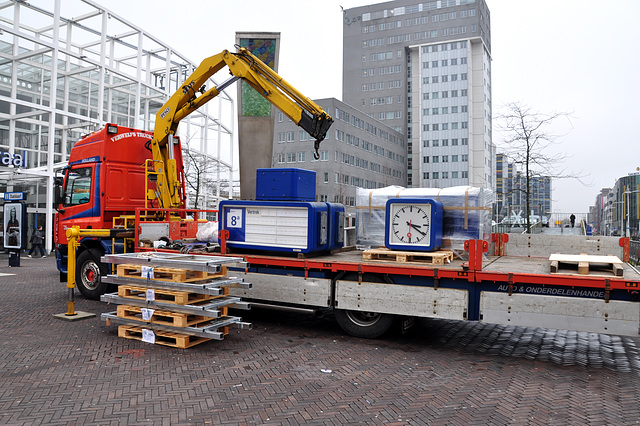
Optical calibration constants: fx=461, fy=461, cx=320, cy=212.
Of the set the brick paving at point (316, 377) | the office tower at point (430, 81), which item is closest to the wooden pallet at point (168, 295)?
the brick paving at point (316, 377)

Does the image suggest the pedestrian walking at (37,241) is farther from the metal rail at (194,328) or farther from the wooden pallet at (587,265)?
the wooden pallet at (587,265)

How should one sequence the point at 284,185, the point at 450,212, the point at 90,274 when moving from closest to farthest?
the point at 450,212, the point at 284,185, the point at 90,274

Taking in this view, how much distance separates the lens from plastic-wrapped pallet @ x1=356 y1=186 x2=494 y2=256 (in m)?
8.45

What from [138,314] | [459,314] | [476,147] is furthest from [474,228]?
[476,147]

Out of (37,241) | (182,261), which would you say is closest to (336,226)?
(182,261)

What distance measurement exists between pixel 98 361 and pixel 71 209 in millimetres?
6325

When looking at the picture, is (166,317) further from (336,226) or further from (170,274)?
(336,226)

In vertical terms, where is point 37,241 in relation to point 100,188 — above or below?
below

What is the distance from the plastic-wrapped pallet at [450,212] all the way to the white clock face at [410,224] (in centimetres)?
80

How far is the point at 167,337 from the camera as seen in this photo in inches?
304

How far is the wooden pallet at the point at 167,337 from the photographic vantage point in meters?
7.32

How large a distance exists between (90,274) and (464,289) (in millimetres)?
8982

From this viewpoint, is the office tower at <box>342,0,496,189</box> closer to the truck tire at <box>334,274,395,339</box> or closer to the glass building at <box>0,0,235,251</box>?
the glass building at <box>0,0,235,251</box>

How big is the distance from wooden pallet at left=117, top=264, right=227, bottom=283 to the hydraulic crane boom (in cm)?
385
